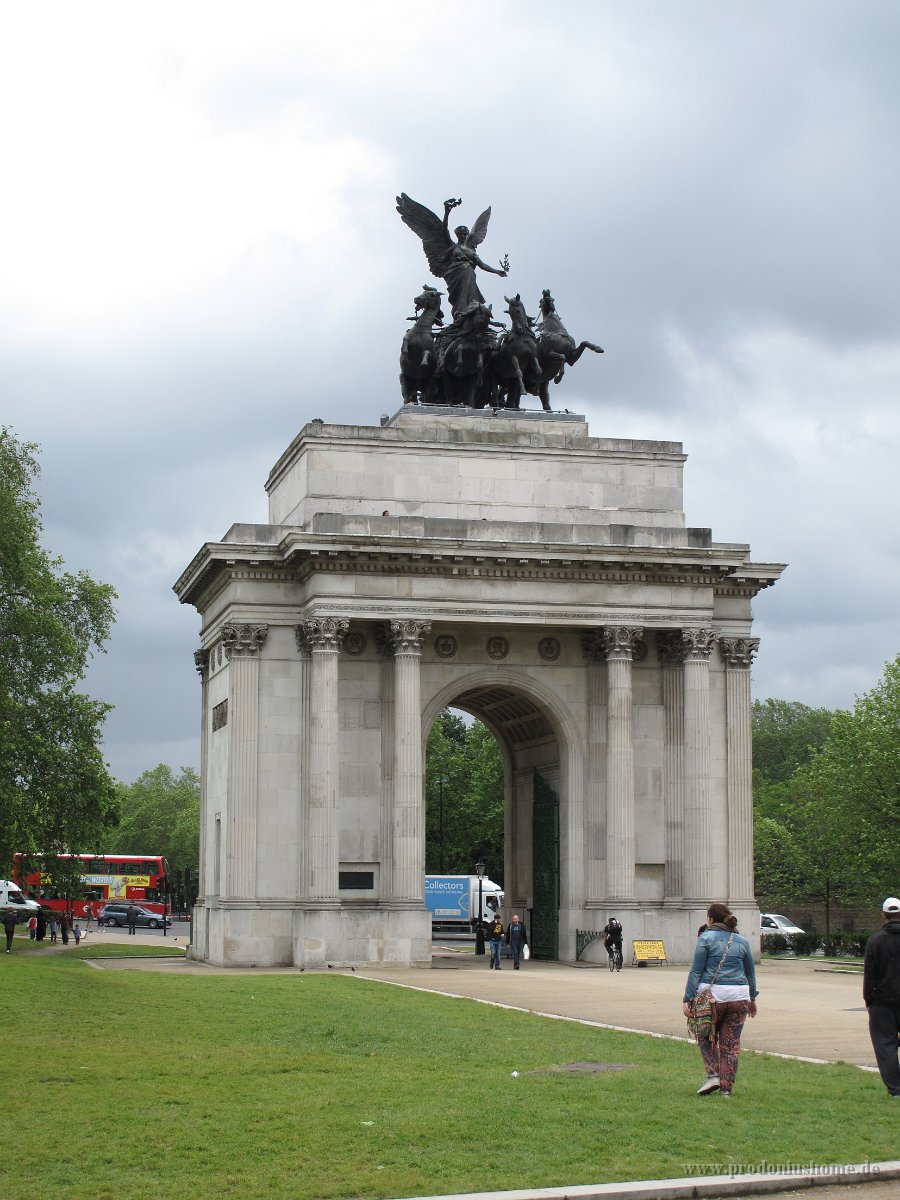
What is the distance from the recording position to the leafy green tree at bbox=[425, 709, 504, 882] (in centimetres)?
11044

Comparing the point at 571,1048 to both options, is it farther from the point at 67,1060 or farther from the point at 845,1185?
the point at 845,1185

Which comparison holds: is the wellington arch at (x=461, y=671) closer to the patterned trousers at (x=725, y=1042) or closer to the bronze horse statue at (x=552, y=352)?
the bronze horse statue at (x=552, y=352)

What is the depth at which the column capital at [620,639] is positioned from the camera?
52031 millimetres

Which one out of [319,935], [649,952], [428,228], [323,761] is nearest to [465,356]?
[428,228]

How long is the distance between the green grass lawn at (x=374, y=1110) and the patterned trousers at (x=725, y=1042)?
12.5 inches

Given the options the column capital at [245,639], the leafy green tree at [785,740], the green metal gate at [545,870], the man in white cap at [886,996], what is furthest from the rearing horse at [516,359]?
the leafy green tree at [785,740]

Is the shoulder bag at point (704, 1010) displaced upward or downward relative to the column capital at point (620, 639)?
downward

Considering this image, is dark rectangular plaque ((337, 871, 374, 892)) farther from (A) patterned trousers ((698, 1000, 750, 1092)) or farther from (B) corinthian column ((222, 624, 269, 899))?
(A) patterned trousers ((698, 1000, 750, 1092))

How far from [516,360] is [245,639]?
41.6 ft

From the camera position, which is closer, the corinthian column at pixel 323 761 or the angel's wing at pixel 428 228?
the corinthian column at pixel 323 761

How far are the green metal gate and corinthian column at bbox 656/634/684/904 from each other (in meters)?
3.75

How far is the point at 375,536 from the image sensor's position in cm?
5003

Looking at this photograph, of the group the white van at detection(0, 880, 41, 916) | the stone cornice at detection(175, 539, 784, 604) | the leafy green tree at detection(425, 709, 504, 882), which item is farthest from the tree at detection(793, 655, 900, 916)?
the white van at detection(0, 880, 41, 916)

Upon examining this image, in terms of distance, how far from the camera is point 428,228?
5847cm
